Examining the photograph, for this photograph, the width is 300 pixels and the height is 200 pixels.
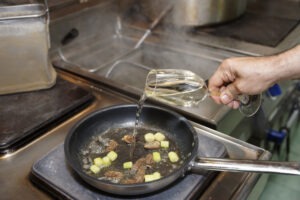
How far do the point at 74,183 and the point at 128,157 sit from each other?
0.50 ft

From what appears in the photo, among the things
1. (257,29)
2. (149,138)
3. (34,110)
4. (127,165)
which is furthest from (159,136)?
(257,29)

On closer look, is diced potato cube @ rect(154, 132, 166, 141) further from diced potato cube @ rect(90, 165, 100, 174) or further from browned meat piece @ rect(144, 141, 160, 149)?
diced potato cube @ rect(90, 165, 100, 174)

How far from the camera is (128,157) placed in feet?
2.51

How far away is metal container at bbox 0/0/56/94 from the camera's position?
0.84 meters

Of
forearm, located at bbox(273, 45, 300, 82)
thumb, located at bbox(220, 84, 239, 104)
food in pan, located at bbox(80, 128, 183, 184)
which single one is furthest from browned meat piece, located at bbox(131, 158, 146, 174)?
forearm, located at bbox(273, 45, 300, 82)

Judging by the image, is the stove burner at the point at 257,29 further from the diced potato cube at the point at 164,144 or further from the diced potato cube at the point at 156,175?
the diced potato cube at the point at 156,175

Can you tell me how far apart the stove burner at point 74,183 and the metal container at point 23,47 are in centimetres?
30

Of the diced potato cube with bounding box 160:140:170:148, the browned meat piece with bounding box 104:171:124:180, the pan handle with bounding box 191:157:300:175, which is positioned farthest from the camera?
the diced potato cube with bounding box 160:140:170:148

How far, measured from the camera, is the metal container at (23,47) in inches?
33.1

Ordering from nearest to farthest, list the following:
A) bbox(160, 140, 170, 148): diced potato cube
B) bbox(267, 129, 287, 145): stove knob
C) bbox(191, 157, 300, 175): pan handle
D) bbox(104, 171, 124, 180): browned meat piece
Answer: bbox(191, 157, 300, 175): pan handle → bbox(104, 171, 124, 180): browned meat piece → bbox(160, 140, 170, 148): diced potato cube → bbox(267, 129, 287, 145): stove knob

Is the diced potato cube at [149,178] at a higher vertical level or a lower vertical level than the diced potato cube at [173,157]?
higher

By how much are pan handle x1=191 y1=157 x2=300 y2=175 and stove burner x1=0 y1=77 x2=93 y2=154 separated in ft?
1.35

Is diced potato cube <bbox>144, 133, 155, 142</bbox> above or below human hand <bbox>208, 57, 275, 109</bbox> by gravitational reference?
below

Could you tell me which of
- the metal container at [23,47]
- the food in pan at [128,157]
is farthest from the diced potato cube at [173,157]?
the metal container at [23,47]
